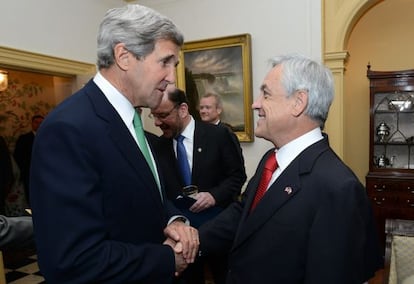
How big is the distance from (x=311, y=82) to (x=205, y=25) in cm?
367

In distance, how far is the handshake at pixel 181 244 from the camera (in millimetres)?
1258

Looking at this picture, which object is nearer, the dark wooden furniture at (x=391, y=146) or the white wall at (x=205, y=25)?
the white wall at (x=205, y=25)

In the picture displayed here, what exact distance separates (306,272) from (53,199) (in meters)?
0.84

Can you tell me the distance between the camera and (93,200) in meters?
1.01

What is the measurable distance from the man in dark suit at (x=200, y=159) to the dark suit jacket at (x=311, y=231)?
3.53ft

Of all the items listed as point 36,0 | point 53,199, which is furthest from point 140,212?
point 36,0

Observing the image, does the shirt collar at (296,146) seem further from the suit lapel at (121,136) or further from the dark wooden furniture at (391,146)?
the dark wooden furniture at (391,146)

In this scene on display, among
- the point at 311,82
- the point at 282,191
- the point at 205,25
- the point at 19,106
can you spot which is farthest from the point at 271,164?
the point at 19,106

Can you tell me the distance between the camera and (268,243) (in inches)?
50.8

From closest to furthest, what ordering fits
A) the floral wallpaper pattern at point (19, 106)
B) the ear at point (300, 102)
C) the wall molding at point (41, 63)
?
1. the ear at point (300, 102)
2. the wall molding at point (41, 63)
3. the floral wallpaper pattern at point (19, 106)

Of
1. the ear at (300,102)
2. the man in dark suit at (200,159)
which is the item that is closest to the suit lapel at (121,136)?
the ear at (300,102)

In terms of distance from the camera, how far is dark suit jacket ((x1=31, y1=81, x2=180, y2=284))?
979 millimetres

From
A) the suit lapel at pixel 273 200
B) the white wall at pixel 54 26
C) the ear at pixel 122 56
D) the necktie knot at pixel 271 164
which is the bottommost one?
the suit lapel at pixel 273 200

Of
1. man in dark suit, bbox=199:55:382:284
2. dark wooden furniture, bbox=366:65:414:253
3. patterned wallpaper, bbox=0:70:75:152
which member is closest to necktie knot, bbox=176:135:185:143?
man in dark suit, bbox=199:55:382:284
